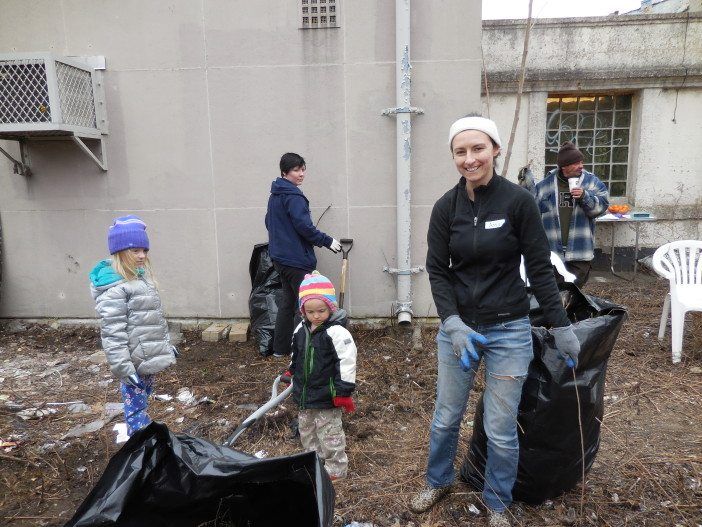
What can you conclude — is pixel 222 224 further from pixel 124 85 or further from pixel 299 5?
pixel 299 5

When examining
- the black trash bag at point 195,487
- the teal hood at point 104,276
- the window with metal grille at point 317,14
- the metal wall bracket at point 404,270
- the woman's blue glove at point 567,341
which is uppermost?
the window with metal grille at point 317,14

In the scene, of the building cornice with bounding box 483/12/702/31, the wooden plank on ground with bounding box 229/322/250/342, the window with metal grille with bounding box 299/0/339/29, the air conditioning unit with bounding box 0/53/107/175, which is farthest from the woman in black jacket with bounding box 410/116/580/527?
the building cornice with bounding box 483/12/702/31

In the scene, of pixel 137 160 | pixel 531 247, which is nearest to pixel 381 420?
pixel 531 247

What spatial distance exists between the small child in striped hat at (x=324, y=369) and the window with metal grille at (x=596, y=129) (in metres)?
7.19

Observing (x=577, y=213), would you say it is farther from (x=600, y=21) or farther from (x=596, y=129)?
(x=600, y=21)

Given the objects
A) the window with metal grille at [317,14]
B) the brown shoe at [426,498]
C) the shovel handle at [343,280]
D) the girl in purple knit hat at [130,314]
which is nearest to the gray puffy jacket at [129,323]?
the girl in purple knit hat at [130,314]

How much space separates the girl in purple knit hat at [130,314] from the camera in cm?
272

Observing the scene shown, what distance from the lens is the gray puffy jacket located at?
8.92 feet

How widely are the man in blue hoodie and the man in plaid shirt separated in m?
1.86

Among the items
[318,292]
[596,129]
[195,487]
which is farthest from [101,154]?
[596,129]

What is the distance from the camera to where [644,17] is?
803 centimetres

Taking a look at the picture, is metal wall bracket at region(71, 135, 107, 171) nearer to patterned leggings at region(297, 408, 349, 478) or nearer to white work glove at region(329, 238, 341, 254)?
white work glove at region(329, 238, 341, 254)

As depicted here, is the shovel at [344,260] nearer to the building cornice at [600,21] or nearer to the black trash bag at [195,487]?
the black trash bag at [195,487]

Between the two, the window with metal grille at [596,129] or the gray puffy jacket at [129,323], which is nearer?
the gray puffy jacket at [129,323]
